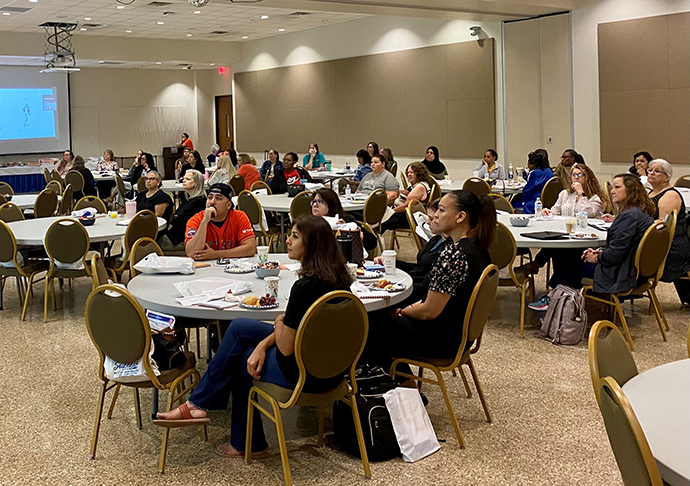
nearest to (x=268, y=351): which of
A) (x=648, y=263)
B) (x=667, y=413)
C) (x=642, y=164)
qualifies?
(x=667, y=413)

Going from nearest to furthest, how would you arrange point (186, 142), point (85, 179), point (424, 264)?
1. point (424, 264)
2. point (85, 179)
3. point (186, 142)

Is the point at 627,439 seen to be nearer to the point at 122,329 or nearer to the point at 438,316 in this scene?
the point at 438,316

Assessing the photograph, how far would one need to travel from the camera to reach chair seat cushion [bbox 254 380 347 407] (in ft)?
10.9

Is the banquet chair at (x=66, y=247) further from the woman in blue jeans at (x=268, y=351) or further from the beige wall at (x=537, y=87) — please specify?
the beige wall at (x=537, y=87)

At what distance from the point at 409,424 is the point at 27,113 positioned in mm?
18821

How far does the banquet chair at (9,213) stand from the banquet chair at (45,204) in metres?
1.38

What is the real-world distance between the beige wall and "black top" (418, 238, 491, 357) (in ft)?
31.6

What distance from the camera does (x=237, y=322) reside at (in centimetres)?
357

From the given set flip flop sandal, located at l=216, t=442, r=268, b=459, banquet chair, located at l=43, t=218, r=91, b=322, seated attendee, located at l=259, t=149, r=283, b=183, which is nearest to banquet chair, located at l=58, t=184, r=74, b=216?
seated attendee, located at l=259, t=149, r=283, b=183

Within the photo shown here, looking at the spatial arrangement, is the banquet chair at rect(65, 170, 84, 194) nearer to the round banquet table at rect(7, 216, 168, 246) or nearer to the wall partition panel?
the round banquet table at rect(7, 216, 168, 246)

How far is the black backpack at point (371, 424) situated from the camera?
366cm

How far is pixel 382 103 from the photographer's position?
632 inches

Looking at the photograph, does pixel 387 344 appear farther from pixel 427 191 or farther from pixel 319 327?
pixel 427 191

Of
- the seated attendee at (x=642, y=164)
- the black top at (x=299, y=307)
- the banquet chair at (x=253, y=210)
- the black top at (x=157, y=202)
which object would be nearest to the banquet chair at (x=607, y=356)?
the black top at (x=299, y=307)
